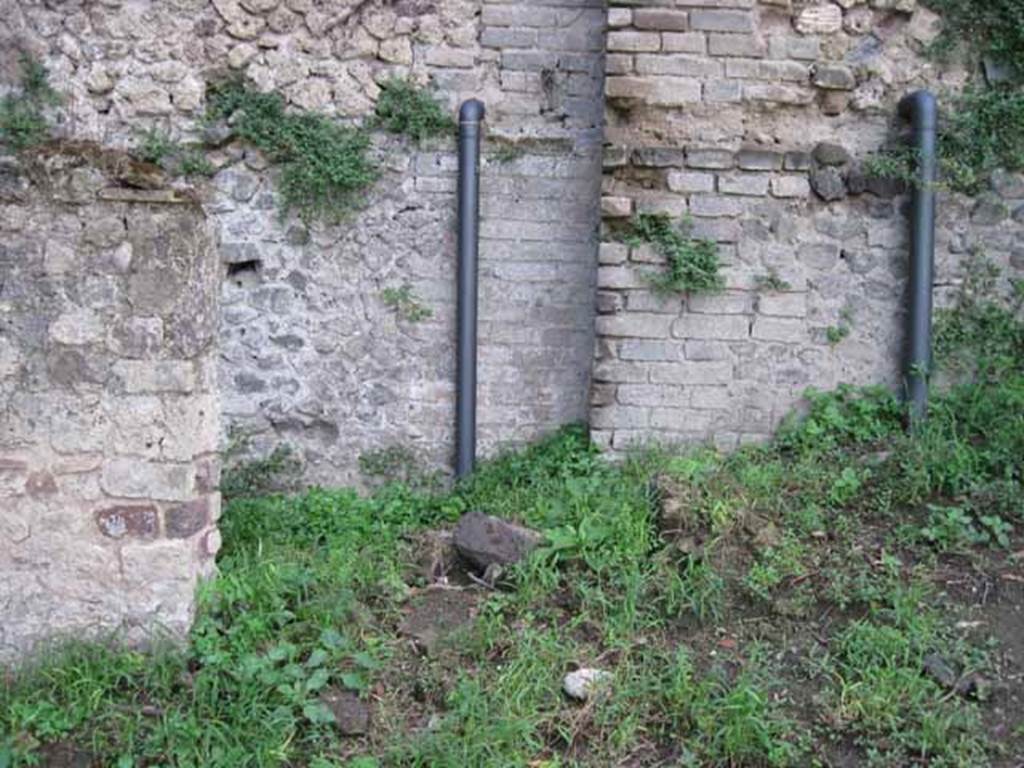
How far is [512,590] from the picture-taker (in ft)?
13.5

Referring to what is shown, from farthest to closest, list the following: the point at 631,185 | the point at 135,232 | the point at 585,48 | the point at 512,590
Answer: the point at 585,48 < the point at 631,185 < the point at 512,590 < the point at 135,232

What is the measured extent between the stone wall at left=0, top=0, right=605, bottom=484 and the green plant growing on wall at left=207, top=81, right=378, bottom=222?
9 centimetres

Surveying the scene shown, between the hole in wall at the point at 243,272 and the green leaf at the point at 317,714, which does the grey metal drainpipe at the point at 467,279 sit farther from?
the green leaf at the point at 317,714

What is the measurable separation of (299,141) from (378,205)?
21.0 inches

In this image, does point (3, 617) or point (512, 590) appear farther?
point (512, 590)

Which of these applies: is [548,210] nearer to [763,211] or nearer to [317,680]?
[763,211]

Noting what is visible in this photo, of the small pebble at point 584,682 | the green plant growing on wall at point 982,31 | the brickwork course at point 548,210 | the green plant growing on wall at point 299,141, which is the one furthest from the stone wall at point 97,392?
the green plant growing on wall at point 982,31

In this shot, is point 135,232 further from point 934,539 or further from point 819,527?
point 934,539

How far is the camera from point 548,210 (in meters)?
Answer: 5.72

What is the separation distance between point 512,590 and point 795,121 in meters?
2.80

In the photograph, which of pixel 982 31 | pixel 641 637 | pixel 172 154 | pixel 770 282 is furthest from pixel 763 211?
pixel 172 154

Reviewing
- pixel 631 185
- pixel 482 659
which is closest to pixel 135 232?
pixel 482 659

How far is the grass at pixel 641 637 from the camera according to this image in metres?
3.30

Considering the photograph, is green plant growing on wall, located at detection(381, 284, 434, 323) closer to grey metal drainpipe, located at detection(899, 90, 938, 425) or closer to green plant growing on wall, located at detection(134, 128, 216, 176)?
green plant growing on wall, located at detection(134, 128, 216, 176)
